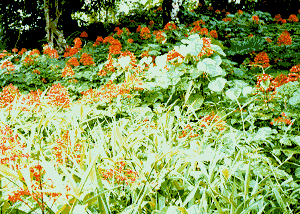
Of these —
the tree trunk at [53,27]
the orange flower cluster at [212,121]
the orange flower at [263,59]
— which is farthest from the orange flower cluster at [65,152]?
the tree trunk at [53,27]

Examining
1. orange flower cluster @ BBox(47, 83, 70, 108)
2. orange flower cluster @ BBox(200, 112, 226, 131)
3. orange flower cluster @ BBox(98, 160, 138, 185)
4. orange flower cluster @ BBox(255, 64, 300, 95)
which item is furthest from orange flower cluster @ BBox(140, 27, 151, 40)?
orange flower cluster @ BBox(98, 160, 138, 185)

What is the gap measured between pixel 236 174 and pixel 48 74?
3029 millimetres

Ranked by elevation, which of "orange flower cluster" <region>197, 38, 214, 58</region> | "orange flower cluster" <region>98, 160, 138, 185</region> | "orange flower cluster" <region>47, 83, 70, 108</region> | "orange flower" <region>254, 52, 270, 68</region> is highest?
"orange flower cluster" <region>197, 38, 214, 58</region>

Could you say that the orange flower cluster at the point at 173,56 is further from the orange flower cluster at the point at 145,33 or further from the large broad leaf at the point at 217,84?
the orange flower cluster at the point at 145,33

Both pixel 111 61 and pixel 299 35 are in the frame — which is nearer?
pixel 111 61

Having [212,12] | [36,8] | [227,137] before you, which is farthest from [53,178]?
[212,12]

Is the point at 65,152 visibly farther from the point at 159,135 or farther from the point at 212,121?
the point at 212,121

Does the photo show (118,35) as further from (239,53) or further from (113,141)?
(113,141)

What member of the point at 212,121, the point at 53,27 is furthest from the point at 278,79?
the point at 53,27

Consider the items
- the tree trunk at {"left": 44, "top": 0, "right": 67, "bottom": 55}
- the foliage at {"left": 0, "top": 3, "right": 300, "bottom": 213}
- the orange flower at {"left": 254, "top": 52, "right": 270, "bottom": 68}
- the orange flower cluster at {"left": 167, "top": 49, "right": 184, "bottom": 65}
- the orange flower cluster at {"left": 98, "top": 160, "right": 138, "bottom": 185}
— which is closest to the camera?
the foliage at {"left": 0, "top": 3, "right": 300, "bottom": 213}

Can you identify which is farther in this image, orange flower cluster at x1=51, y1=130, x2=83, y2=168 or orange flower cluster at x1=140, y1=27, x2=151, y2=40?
orange flower cluster at x1=140, y1=27, x2=151, y2=40

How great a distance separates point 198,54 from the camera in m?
2.01

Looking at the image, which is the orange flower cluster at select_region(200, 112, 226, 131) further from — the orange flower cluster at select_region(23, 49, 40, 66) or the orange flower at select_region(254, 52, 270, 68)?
the orange flower cluster at select_region(23, 49, 40, 66)

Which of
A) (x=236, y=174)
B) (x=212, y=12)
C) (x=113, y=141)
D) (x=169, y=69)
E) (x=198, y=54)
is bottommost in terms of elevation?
(x=236, y=174)
